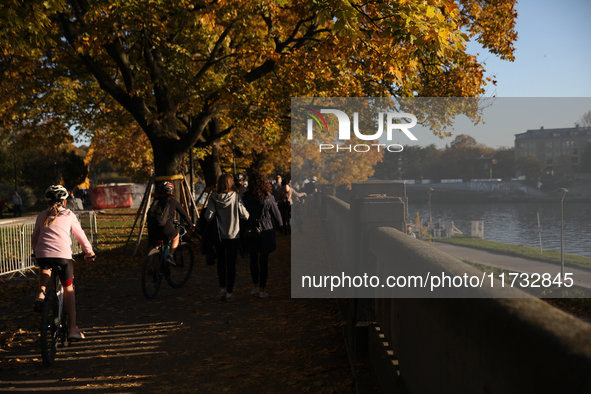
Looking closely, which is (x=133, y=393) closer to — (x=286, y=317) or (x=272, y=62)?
(x=286, y=317)

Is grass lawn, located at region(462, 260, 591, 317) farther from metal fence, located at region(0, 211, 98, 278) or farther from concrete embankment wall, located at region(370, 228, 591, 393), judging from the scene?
metal fence, located at region(0, 211, 98, 278)

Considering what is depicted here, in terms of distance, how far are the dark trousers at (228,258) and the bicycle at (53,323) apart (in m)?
2.55

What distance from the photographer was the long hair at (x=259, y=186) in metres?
8.11

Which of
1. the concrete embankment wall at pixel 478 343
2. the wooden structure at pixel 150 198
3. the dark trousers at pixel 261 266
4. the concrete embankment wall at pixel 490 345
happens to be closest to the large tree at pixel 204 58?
the wooden structure at pixel 150 198

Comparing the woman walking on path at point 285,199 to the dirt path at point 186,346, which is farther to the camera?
the woman walking on path at point 285,199

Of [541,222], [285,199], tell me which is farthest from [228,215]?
[541,222]

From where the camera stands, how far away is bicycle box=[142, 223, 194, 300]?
8.28 meters

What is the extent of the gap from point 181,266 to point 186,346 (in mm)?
3596

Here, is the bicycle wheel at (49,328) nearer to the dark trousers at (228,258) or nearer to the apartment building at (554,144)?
the dark trousers at (228,258)

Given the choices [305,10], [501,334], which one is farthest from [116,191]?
[501,334]

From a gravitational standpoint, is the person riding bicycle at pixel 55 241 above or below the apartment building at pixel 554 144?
below

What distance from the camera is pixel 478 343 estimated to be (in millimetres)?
1946

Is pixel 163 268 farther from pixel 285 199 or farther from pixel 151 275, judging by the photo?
pixel 285 199

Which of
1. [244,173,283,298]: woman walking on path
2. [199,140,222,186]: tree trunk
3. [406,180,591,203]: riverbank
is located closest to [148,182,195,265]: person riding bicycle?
[244,173,283,298]: woman walking on path
